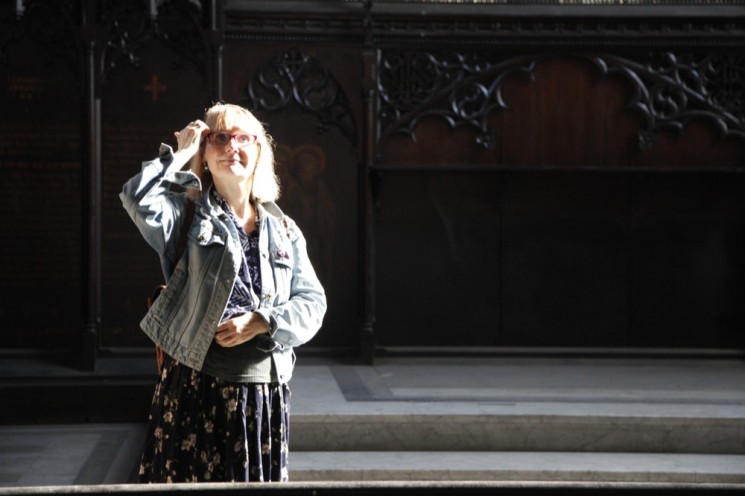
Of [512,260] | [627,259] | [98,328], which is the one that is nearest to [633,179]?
[627,259]

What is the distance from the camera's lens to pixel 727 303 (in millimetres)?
8320

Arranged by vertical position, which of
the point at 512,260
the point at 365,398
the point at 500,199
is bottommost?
the point at 365,398

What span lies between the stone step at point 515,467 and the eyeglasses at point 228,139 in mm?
2857

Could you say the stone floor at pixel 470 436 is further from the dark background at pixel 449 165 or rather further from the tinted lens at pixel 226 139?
the tinted lens at pixel 226 139

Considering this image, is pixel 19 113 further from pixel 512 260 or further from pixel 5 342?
pixel 512 260

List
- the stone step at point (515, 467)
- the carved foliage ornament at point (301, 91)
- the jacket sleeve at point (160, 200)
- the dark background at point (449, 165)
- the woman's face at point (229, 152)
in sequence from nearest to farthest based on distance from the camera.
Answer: the jacket sleeve at point (160, 200)
the woman's face at point (229, 152)
the stone step at point (515, 467)
the dark background at point (449, 165)
the carved foliage ornament at point (301, 91)

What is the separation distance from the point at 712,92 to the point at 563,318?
2.21 m

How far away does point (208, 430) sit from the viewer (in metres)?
2.95

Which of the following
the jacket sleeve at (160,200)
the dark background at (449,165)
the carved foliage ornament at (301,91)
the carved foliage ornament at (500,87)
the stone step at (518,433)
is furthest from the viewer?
the carved foliage ornament at (500,87)

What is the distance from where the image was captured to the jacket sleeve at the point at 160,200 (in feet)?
9.45

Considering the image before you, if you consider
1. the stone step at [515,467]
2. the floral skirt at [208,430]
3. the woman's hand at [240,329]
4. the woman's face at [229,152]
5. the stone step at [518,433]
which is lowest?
the stone step at [515,467]

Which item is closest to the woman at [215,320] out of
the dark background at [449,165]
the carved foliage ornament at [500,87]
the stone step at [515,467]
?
the stone step at [515,467]

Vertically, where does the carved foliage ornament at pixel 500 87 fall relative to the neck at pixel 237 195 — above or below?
above

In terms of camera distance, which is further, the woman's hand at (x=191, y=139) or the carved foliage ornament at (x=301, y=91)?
the carved foliage ornament at (x=301, y=91)
